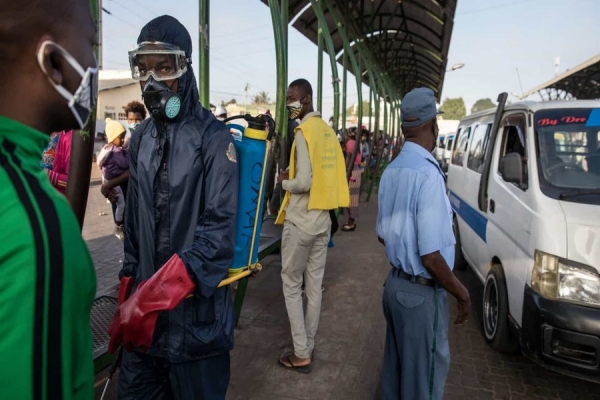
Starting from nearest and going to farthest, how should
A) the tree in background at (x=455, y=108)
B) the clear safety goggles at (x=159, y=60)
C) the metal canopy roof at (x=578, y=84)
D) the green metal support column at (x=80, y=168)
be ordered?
the clear safety goggles at (x=159, y=60) < the green metal support column at (x=80, y=168) < the metal canopy roof at (x=578, y=84) < the tree in background at (x=455, y=108)

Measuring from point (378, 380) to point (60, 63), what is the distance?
305cm

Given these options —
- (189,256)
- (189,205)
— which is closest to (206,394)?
(189,256)

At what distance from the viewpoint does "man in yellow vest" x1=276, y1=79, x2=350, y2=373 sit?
10.7 feet

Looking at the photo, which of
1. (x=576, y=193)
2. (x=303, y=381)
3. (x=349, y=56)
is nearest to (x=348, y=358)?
(x=303, y=381)

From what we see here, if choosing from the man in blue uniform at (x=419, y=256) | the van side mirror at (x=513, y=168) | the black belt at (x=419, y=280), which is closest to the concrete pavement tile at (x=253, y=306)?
the man in blue uniform at (x=419, y=256)

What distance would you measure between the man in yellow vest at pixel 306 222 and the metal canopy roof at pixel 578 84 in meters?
8.77

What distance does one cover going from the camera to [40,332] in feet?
2.29

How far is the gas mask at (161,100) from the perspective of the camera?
177 centimetres

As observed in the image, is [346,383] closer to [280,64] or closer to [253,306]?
[253,306]

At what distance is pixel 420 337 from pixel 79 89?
1820mm

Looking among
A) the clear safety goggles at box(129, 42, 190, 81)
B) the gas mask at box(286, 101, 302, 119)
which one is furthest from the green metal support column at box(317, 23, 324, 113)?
the clear safety goggles at box(129, 42, 190, 81)

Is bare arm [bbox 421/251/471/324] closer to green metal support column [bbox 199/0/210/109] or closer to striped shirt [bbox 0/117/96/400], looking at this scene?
striped shirt [bbox 0/117/96/400]

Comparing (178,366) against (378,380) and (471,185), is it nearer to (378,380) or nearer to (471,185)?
(378,380)

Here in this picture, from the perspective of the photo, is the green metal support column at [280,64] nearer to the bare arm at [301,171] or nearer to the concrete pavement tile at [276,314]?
the bare arm at [301,171]
